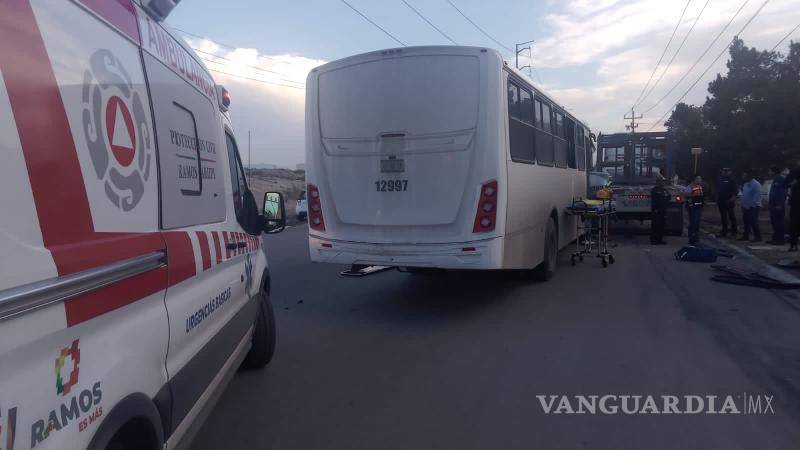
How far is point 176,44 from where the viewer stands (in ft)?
12.0

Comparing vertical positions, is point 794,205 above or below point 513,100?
below

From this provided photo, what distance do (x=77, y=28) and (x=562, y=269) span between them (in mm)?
10118

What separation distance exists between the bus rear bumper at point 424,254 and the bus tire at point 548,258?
2.67m

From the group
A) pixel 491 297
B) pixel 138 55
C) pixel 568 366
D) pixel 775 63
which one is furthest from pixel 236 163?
pixel 775 63

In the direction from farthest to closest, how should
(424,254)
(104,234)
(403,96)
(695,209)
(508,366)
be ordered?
(695,209)
(403,96)
(424,254)
(508,366)
(104,234)

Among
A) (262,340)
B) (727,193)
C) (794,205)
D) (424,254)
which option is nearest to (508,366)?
(424,254)

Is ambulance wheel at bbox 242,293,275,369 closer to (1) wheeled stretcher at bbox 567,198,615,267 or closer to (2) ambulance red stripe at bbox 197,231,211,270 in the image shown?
(2) ambulance red stripe at bbox 197,231,211,270

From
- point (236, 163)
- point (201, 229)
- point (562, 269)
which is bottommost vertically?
point (562, 269)

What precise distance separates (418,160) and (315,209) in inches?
61.1

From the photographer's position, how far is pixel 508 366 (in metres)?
5.61

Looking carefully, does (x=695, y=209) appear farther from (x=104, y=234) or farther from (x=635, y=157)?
(x=104, y=234)

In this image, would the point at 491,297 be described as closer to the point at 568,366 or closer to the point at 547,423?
the point at 568,366

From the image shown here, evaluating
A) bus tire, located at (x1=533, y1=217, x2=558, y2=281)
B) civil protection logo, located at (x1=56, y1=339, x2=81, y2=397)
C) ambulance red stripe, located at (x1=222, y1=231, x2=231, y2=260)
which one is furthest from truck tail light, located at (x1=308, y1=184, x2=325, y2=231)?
civil protection logo, located at (x1=56, y1=339, x2=81, y2=397)

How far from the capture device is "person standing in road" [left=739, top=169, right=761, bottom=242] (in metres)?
14.3
